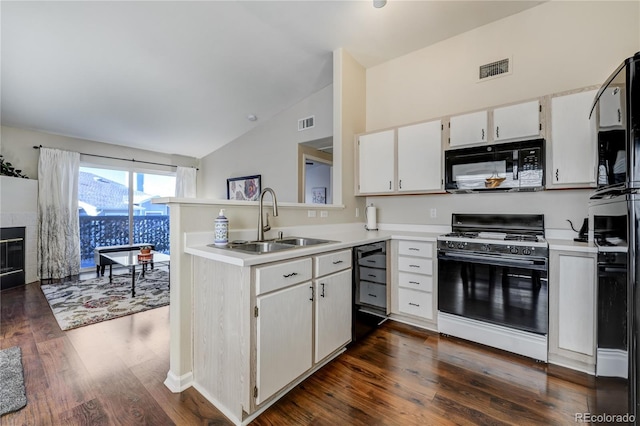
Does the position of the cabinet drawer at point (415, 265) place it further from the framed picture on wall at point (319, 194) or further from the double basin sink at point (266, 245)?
the framed picture on wall at point (319, 194)

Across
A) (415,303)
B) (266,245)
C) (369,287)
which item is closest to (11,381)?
(266,245)

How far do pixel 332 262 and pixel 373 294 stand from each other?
0.80 m

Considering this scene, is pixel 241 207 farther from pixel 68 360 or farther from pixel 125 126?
pixel 125 126

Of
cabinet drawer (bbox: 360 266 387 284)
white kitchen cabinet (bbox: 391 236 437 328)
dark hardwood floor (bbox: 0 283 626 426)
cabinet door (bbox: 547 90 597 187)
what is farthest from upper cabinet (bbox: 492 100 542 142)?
dark hardwood floor (bbox: 0 283 626 426)

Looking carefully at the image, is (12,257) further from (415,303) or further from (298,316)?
(415,303)

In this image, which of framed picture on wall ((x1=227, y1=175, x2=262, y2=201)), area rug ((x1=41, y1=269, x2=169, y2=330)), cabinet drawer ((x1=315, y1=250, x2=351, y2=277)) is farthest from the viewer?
framed picture on wall ((x1=227, y1=175, x2=262, y2=201))

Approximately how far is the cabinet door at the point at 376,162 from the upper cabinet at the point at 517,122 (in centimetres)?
102

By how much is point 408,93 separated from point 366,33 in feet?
2.83

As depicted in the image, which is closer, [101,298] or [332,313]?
[332,313]

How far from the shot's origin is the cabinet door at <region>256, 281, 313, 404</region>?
1.49 meters

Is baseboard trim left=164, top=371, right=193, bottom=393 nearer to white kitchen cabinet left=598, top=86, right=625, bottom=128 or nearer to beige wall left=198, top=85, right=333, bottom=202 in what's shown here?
white kitchen cabinet left=598, top=86, right=625, bottom=128

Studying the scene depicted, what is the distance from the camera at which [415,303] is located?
108 inches

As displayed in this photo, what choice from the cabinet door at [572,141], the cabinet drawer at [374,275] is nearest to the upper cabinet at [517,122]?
the cabinet door at [572,141]

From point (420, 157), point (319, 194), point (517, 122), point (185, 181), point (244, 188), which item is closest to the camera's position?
point (517, 122)
